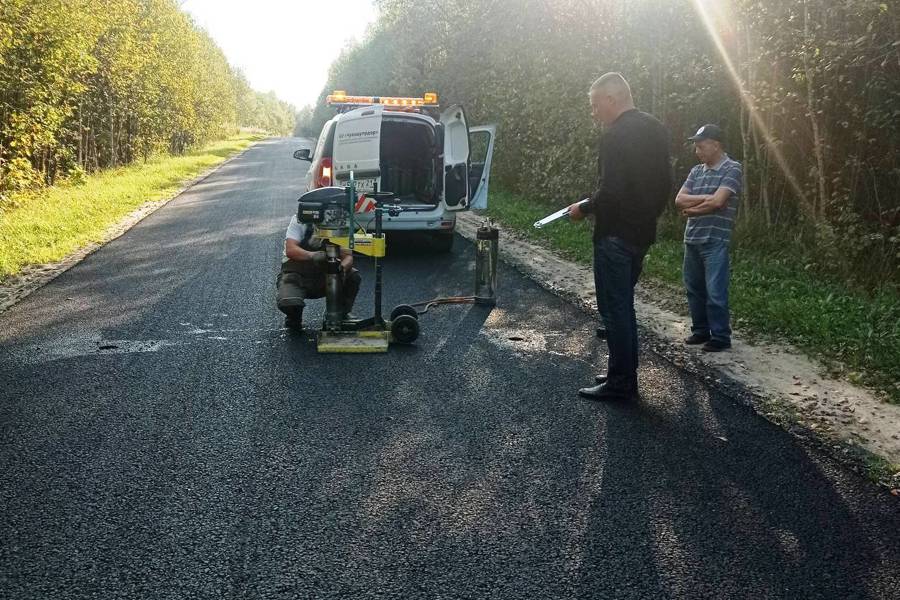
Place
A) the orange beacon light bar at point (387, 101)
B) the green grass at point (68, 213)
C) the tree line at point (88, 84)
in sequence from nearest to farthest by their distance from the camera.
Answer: the green grass at point (68, 213)
the orange beacon light bar at point (387, 101)
the tree line at point (88, 84)

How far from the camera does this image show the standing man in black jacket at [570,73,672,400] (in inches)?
209

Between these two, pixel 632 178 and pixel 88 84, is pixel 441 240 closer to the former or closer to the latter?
pixel 632 178

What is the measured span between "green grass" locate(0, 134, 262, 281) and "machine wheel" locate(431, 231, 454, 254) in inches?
198

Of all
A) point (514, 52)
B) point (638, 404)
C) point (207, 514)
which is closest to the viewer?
point (207, 514)

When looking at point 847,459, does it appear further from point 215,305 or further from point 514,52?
point 514,52

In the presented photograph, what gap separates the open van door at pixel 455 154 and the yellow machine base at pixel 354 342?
5.33 metres

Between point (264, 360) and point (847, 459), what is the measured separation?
3.94 metres

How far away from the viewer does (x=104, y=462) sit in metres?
4.23

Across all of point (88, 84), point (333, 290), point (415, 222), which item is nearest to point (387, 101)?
point (415, 222)

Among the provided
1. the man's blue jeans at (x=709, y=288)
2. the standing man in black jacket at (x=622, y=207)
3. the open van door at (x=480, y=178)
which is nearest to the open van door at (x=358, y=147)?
the open van door at (x=480, y=178)

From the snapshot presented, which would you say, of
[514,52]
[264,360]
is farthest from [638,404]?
[514,52]

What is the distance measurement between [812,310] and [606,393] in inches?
127

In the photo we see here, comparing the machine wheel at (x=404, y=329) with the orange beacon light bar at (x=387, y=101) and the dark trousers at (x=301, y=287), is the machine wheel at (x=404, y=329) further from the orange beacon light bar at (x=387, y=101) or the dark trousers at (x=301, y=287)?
the orange beacon light bar at (x=387, y=101)

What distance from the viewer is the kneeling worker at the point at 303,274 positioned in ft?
23.2
